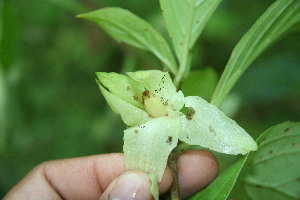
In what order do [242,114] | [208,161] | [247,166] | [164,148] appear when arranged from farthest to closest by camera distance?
[242,114], [208,161], [247,166], [164,148]

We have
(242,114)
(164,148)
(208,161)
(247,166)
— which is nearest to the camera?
(164,148)

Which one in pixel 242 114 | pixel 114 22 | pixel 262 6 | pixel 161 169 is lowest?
pixel 242 114

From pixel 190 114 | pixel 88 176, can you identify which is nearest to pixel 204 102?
pixel 190 114

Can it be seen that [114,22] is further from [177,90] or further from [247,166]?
[247,166]

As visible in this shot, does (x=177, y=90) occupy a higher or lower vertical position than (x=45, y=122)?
higher

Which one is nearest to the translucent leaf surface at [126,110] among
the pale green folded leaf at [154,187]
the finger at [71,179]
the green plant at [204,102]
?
the green plant at [204,102]

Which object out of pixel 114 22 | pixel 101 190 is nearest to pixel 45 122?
pixel 101 190

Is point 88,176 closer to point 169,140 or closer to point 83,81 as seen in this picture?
point 169,140
